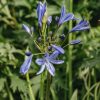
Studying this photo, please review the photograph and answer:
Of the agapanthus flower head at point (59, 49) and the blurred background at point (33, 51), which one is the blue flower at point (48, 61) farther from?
the blurred background at point (33, 51)

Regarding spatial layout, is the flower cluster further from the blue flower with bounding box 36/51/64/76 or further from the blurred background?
the blurred background

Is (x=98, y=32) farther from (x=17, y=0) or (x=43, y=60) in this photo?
(x=43, y=60)

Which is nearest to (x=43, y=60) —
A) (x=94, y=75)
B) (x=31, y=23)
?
(x=94, y=75)

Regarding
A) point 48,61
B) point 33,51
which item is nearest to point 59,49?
point 48,61

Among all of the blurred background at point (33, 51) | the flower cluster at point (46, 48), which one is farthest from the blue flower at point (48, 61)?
the blurred background at point (33, 51)

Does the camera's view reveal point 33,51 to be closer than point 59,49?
No

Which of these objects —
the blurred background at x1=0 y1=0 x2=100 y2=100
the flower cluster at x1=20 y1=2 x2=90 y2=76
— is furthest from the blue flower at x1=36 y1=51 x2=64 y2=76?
the blurred background at x1=0 y1=0 x2=100 y2=100

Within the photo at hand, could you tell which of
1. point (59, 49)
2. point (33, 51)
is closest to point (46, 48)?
point (59, 49)

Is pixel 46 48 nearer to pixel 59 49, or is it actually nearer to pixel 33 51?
pixel 59 49
